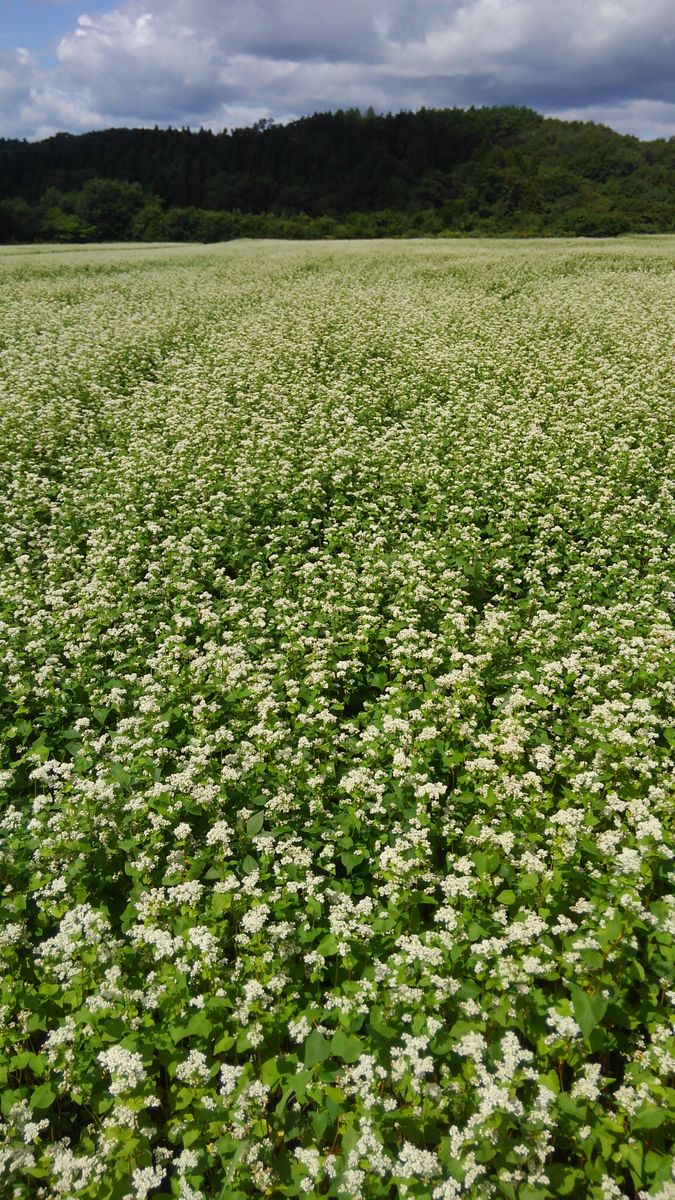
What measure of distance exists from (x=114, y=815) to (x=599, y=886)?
11.4 ft

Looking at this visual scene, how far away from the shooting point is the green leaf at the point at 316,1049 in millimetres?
3426

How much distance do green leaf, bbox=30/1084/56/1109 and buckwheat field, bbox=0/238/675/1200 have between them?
76mm

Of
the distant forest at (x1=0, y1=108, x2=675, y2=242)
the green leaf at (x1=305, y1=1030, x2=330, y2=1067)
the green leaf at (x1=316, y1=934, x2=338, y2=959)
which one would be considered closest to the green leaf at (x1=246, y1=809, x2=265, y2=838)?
the green leaf at (x1=316, y1=934, x2=338, y2=959)

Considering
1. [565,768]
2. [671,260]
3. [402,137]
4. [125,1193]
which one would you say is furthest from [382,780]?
[402,137]

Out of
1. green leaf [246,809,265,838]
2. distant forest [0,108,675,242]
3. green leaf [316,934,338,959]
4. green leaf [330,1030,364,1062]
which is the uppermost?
distant forest [0,108,675,242]

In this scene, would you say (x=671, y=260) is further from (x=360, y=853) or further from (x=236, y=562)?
(x=360, y=853)

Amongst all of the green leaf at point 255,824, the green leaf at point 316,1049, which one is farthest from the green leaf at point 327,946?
the green leaf at point 255,824

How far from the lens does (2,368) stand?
17.9 m

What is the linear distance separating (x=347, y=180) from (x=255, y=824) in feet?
413

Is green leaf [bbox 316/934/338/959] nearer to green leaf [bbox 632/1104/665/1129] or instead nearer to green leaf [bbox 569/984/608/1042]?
green leaf [bbox 569/984/608/1042]

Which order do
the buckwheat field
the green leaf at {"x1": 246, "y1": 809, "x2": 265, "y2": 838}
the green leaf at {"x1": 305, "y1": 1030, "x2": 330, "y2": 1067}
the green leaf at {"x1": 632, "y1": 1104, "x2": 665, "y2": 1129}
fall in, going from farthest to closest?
the green leaf at {"x1": 246, "y1": 809, "x2": 265, "y2": 838}, the green leaf at {"x1": 305, "y1": 1030, "x2": 330, "y2": 1067}, the buckwheat field, the green leaf at {"x1": 632, "y1": 1104, "x2": 665, "y2": 1129}

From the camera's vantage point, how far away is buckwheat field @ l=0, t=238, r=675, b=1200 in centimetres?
329

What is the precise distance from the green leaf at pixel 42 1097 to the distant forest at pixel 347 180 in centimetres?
8582

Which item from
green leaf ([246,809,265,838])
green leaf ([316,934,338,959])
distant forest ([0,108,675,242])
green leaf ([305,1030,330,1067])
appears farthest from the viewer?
distant forest ([0,108,675,242])
